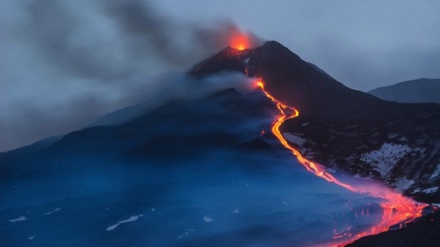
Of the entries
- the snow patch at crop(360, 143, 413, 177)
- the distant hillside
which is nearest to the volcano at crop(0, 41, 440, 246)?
the snow patch at crop(360, 143, 413, 177)

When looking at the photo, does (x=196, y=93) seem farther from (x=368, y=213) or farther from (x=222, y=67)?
(x=368, y=213)

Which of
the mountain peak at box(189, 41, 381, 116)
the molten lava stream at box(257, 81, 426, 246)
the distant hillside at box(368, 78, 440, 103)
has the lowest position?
the molten lava stream at box(257, 81, 426, 246)

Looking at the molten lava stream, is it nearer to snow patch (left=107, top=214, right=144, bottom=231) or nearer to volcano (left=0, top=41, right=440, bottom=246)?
volcano (left=0, top=41, right=440, bottom=246)

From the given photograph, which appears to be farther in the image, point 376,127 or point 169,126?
point 169,126

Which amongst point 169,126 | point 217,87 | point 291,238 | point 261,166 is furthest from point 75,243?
point 217,87

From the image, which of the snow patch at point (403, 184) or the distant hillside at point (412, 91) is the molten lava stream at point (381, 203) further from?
the distant hillside at point (412, 91)

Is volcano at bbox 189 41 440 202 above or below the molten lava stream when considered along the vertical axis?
above
